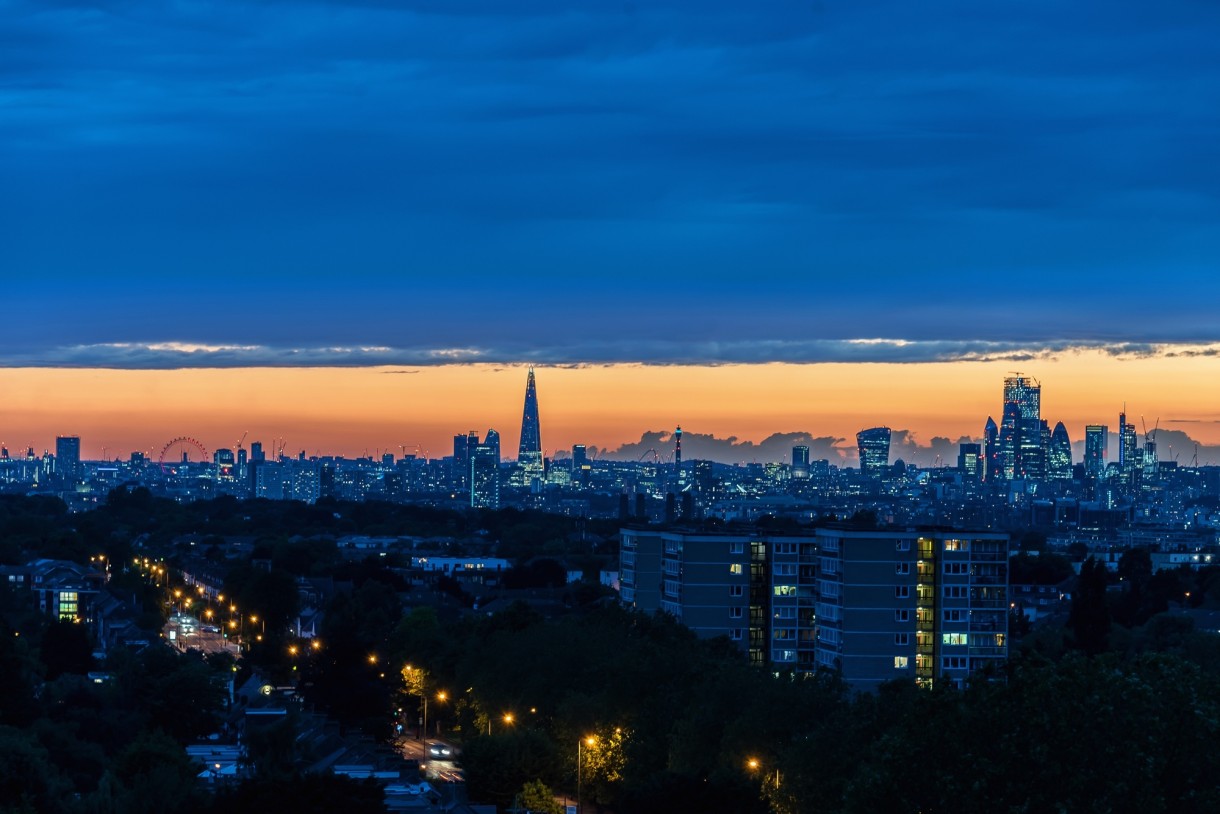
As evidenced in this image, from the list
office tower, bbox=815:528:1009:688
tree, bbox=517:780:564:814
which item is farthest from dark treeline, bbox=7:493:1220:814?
office tower, bbox=815:528:1009:688

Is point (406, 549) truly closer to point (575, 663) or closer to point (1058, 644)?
point (1058, 644)

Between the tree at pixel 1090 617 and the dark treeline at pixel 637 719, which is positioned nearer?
the dark treeline at pixel 637 719

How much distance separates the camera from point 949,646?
174 ft

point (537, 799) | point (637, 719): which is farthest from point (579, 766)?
point (537, 799)

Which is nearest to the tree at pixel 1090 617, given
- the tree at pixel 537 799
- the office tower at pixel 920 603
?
the office tower at pixel 920 603

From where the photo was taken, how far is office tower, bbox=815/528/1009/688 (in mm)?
53031

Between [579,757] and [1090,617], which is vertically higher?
[1090,617]

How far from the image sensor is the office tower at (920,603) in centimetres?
5303

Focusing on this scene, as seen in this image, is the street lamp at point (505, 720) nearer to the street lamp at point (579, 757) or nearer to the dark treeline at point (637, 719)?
the dark treeline at point (637, 719)

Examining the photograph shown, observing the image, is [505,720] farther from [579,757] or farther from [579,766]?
[579,766]

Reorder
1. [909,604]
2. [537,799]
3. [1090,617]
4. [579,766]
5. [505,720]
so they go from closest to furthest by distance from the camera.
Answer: [537,799]
[579,766]
[505,720]
[909,604]
[1090,617]

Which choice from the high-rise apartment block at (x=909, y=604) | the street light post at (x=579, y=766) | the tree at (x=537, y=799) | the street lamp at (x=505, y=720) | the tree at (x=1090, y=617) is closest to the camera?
the tree at (x=537, y=799)

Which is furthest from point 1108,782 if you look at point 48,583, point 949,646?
point 48,583

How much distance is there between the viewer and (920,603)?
53.4 meters
